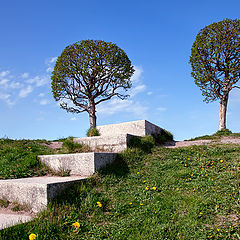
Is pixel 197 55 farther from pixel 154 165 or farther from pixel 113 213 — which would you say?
pixel 113 213

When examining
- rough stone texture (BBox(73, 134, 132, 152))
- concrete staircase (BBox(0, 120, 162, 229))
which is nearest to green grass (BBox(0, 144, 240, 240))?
concrete staircase (BBox(0, 120, 162, 229))

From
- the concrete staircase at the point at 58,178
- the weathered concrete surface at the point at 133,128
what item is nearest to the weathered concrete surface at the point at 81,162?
the concrete staircase at the point at 58,178

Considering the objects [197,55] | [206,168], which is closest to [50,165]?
[206,168]

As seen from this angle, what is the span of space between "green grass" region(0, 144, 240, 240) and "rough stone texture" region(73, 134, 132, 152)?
31.7 inches

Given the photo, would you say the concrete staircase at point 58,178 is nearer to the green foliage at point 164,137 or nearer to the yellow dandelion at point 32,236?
the yellow dandelion at point 32,236

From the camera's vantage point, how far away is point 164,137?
908cm

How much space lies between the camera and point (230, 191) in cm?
343

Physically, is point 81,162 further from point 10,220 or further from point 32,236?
point 32,236

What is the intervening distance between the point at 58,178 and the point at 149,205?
192 centimetres

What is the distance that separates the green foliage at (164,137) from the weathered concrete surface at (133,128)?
0.70ft

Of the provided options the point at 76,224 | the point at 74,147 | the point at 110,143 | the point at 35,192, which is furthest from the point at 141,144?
the point at 76,224

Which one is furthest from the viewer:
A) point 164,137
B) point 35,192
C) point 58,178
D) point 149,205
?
point 164,137

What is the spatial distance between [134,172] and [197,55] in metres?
12.9

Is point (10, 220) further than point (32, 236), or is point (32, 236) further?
point (10, 220)
